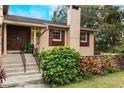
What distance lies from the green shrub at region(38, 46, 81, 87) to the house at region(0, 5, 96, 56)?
533 cm

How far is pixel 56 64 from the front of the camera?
884 cm

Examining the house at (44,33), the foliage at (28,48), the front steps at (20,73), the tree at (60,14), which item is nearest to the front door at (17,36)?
the house at (44,33)

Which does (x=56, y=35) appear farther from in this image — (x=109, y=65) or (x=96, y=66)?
(x=96, y=66)

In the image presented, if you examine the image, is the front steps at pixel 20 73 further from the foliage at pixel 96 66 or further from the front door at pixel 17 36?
the front door at pixel 17 36

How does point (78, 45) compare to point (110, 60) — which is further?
point (78, 45)

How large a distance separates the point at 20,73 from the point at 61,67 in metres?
2.26

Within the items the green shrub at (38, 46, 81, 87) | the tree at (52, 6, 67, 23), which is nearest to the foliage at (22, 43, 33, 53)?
the green shrub at (38, 46, 81, 87)

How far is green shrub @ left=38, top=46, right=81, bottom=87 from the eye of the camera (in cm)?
866

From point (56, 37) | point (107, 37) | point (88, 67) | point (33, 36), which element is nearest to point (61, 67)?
point (88, 67)

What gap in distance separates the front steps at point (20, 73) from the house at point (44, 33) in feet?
6.92

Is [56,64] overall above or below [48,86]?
above

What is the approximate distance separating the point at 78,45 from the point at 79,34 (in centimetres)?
83
